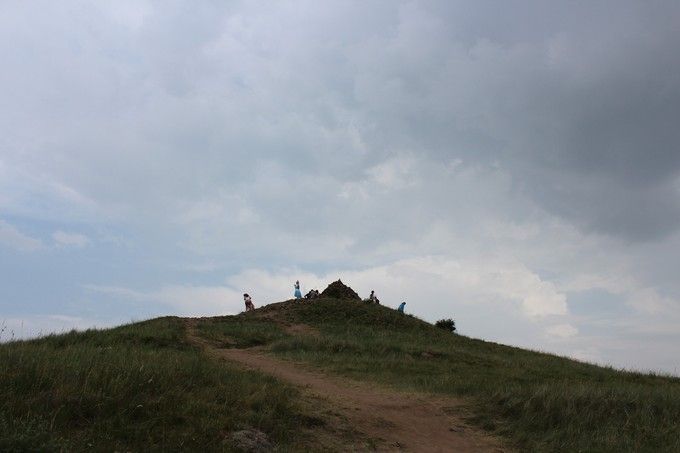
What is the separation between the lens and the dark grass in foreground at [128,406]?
6.35 m

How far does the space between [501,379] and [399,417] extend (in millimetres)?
6435

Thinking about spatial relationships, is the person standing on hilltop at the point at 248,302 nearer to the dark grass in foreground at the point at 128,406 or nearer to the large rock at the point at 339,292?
the large rock at the point at 339,292

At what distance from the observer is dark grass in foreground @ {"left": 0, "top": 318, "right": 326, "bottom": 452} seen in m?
6.35

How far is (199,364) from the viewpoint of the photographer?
419 inches

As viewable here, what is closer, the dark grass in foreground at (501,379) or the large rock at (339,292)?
the dark grass in foreground at (501,379)

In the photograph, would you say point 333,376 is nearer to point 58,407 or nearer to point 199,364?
point 199,364

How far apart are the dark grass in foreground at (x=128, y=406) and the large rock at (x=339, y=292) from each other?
2238cm

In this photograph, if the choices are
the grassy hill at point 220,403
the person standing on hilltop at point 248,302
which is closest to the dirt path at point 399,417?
the grassy hill at point 220,403

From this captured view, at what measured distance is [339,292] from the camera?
3259cm

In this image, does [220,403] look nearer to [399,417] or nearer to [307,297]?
[399,417]

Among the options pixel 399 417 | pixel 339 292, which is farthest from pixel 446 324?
pixel 399 417

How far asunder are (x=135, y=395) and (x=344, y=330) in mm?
17798

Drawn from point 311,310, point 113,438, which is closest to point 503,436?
point 113,438

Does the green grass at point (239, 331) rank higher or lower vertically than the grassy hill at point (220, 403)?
higher
